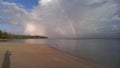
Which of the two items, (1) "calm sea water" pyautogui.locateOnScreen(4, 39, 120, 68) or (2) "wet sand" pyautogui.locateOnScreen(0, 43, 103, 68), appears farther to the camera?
(1) "calm sea water" pyautogui.locateOnScreen(4, 39, 120, 68)

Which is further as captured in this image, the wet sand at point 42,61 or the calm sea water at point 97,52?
the calm sea water at point 97,52

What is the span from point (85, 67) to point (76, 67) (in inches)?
34.7

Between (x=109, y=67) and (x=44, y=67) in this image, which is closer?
(x=44, y=67)

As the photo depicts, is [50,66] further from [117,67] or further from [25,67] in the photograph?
[117,67]

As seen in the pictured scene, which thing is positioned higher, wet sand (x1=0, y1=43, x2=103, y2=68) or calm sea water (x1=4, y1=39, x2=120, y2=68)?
wet sand (x1=0, y1=43, x2=103, y2=68)

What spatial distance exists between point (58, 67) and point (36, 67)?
5.49ft

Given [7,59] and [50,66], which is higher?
[7,59]

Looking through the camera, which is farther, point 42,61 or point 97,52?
point 97,52

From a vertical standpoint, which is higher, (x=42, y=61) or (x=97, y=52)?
(x=42, y=61)

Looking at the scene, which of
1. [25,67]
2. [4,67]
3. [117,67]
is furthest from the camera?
[117,67]

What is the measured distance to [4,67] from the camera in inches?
300

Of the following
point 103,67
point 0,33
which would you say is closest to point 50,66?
point 103,67

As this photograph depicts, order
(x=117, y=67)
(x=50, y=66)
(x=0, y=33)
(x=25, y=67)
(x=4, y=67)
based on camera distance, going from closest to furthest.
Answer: (x=4, y=67) < (x=25, y=67) < (x=50, y=66) < (x=117, y=67) < (x=0, y=33)

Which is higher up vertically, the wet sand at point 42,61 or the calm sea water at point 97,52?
the wet sand at point 42,61
